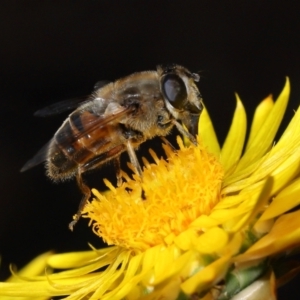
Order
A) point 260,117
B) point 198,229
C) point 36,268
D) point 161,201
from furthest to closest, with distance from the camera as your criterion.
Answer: point 260,117
point 36,268
point 161,201
point 198,229

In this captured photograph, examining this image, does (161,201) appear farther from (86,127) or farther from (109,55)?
(109,55)

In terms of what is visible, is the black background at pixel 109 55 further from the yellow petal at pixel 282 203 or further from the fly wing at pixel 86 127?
the yellow petal at pixel 282 203

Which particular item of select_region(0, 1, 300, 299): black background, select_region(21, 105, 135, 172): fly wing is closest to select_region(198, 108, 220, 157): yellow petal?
select_region(21, 105, 135, 172): fly wing

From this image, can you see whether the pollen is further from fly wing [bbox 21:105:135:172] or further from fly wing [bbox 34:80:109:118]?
fly wing [bbox 34:80:109:118]

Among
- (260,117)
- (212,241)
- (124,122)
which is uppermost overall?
(124,122)

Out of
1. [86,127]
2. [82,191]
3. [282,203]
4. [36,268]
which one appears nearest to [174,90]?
[86,127]
